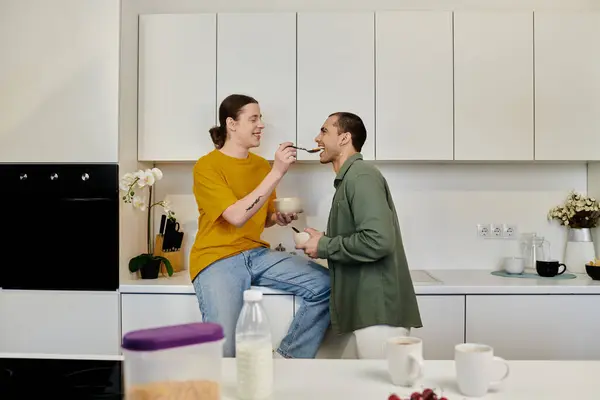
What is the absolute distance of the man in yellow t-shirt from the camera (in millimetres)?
2453

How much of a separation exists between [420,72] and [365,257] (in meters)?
1.21

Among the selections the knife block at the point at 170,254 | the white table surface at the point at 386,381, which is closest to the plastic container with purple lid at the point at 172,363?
the white table surface at the point at 386,381

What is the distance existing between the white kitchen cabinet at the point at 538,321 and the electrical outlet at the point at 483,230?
63cm

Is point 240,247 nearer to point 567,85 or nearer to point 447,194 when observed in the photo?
point 447,194

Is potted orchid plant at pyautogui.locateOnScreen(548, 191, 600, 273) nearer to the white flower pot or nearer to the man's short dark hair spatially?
the white flower pot

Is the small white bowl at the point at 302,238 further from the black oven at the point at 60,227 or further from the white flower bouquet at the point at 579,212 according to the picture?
the white flower bouquet at the point at 579,212

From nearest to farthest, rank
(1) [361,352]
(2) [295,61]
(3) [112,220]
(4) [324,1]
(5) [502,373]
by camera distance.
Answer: (5) [502,373]
(1) [361,352]
(3) [112,220]
(2) [295,61]
(4) [324,1]

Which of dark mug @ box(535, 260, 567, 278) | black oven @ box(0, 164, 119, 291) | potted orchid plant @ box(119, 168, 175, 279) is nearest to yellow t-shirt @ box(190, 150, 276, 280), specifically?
potted orchid plant @ box(119, 168, 175, 279)

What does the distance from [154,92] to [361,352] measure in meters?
1.67

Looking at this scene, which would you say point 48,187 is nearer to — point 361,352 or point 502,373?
point 361,352

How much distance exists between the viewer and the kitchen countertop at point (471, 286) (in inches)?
106

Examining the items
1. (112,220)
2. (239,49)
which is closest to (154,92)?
(239,49)

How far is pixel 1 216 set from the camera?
2.81 m

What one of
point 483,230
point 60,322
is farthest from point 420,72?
point 60,322
